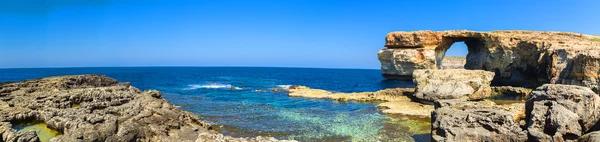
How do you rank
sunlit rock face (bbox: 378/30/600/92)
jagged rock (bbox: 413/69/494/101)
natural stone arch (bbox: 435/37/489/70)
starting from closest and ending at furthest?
jagged rock (bbox: 413/69/494/101) < sunlit rock face (bbox: 378/30/600/92) < natural stone arch (bbox: 435/37/489/70)

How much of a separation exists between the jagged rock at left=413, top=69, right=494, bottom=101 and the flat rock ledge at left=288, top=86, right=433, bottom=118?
1.94m

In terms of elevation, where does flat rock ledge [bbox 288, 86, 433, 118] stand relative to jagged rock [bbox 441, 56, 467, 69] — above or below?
below

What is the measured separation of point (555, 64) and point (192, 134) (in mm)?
40035

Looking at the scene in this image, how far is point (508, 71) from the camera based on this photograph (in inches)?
1994

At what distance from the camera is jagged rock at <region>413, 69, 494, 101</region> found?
1283 inches

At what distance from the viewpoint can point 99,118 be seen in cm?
1597

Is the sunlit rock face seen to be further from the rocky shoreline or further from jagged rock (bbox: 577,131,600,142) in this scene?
jagged rock (bbox: 577,131,600,142)

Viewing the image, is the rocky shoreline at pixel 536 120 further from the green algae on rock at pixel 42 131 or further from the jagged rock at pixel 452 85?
the green algae on rock at pixel 42 131

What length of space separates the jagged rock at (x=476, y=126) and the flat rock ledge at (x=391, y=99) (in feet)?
33.3

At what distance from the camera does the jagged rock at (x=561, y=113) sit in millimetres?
13305

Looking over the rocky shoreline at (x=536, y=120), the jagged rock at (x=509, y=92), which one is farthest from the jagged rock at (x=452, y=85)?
the rocky shoreline at (x=536, y=120)

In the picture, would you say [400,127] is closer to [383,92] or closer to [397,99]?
[397,99]

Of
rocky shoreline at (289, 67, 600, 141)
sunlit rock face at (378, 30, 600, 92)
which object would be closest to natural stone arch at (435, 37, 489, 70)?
sunlit rock face at (378, 30, 600, 92)

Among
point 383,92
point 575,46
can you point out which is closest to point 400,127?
point 383,92
